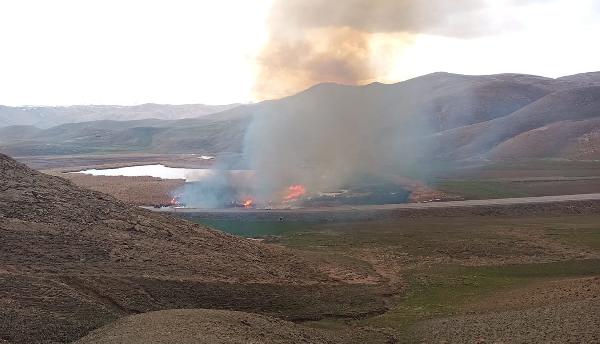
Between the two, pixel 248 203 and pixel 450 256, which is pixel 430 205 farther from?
pixel 248 203

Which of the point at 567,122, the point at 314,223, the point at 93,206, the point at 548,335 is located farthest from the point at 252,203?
the point at 567,122

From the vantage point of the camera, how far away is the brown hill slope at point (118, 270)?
109ft

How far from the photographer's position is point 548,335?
106 ft

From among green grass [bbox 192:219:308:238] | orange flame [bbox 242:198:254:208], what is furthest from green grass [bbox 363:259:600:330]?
orange flame [bbox 242:198:254:208]

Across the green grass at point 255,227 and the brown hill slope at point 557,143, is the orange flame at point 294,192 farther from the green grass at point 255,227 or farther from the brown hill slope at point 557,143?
the brown hill slope at point 557,143

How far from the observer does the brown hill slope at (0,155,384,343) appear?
33.3m

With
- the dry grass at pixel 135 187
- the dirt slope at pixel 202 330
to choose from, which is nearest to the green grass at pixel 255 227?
the dry grass at pixel 135 187

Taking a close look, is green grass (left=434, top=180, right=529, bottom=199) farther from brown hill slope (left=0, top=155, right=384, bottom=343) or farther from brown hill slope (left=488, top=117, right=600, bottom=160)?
brown hill slope (left=0, top=155, right=384, bottom=343)

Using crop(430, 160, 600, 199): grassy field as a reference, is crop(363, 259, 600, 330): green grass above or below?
below

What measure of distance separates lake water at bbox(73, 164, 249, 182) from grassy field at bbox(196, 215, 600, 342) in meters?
72.5

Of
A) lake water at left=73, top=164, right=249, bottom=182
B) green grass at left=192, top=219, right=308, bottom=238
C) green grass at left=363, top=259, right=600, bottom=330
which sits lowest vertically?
green grass at left=363, top=259, right=600, bottom=330

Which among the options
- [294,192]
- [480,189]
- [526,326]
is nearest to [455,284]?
[526,326]

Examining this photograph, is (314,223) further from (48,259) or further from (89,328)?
(89,328)

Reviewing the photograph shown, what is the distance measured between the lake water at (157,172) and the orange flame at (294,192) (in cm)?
3332
